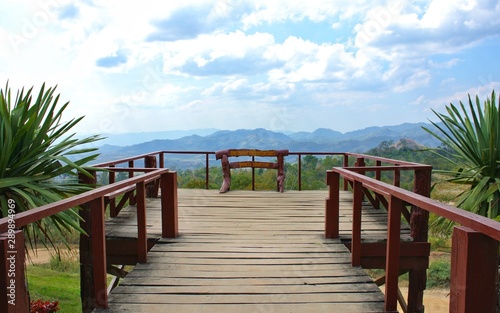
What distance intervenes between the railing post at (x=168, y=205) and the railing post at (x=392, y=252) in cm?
270

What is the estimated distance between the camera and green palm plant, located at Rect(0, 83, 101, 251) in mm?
3629

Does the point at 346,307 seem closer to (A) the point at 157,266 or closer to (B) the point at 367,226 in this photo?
(A) the point at 157,266

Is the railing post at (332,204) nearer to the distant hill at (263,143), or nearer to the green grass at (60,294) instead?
the distant hill at (263,143)

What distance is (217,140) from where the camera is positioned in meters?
80.2

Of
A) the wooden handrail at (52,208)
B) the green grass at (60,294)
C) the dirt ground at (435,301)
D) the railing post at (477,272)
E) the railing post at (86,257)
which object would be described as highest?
the wooden handrail at (52,208)

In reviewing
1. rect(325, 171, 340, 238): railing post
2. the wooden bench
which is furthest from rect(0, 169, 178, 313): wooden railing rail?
the wooden bench

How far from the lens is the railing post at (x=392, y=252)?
3055mm

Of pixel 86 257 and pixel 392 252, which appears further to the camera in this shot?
pixel 86 257

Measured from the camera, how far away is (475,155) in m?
4.93

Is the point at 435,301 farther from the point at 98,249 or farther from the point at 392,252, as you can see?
the point at 98,249

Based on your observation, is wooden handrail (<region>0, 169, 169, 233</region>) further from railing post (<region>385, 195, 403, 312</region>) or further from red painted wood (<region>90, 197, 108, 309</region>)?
railing post (<region>385, 195, 403, 312</region>)

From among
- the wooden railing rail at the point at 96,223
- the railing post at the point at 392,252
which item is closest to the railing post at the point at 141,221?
the wooden railing rail at the point at 96,223

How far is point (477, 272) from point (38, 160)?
12.5 ft

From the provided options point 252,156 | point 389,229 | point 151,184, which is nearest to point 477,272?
point 389,229
